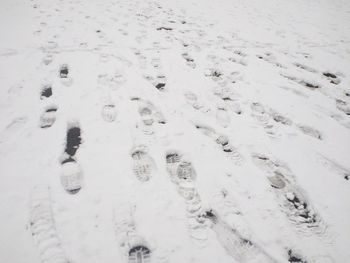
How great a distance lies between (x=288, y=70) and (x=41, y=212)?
2.64m

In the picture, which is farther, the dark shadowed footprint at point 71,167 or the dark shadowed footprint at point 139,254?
the dark shadowed footprint at point 71,167

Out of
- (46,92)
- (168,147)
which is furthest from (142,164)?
(46,92)

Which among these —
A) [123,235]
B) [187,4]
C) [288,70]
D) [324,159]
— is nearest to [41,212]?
[123,235]

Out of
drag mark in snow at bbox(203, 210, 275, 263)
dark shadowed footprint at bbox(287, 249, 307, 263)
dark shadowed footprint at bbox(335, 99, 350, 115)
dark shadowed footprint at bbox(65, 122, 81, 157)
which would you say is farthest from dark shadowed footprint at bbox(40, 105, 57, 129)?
dark shadowed footprint at bbox(335, 99, 350, 115)

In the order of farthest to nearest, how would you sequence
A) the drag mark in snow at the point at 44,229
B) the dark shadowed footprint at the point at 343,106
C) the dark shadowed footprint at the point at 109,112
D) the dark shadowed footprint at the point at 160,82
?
the dark shadowed footprint at the point at 160,82 < the dark shadowed footprint at the point at 343,106 < the dark shadowed footprint at the point at 109,112 < the drag mark in snow at the point at 44,229

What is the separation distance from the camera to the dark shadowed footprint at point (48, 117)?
1.81 metres

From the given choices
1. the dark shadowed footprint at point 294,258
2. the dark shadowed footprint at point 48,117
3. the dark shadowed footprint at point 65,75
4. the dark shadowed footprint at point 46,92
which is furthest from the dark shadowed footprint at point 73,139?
the dark shadowed footprint at point 294,258

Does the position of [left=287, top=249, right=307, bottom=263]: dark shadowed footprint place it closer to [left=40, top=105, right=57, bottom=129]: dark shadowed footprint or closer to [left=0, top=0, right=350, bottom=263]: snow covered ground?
[left=0, top=0, right=350, bottom=263]: snow covered ground

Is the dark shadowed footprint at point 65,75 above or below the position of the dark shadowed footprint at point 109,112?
above

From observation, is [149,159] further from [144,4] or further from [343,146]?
[144,4]

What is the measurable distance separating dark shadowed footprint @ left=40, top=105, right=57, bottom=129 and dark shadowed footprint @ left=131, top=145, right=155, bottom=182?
0.67 meters

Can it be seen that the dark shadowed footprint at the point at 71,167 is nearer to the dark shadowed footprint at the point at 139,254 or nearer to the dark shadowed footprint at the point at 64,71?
the dark shadowed footprint at the point at 139,254

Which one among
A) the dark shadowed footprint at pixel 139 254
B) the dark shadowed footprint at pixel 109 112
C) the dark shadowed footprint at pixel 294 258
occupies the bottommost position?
the dark shadowed footprint at pixel 139 254

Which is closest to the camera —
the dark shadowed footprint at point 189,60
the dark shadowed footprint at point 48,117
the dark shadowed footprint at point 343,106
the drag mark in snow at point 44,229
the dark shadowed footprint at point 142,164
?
the drag mark in snow at point 44,229
